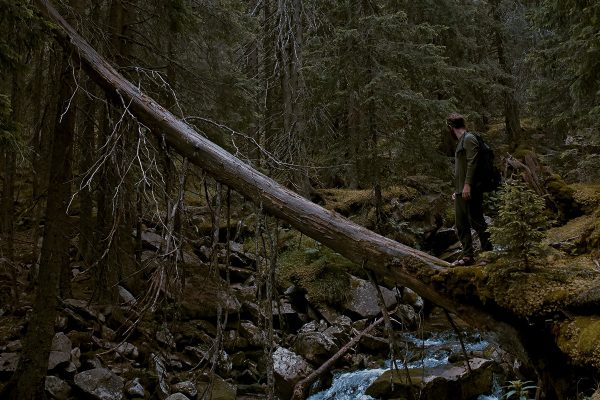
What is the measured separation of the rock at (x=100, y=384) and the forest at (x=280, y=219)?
1.5 inches

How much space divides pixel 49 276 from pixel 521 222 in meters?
5.40

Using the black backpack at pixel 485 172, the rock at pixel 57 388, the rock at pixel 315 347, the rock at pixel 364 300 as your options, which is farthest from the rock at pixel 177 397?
the black backpack at pixel 485 172

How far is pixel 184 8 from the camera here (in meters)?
8.27

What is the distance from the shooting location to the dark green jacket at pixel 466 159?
5156mm

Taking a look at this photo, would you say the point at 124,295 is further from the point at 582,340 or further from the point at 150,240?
the point at 582,340

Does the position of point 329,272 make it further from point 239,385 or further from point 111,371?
point 111,371

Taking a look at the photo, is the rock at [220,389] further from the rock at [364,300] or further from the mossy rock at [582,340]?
the mossy rock at [582,340]

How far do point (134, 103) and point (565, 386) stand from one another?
181 inches

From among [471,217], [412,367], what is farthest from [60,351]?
[471,217]

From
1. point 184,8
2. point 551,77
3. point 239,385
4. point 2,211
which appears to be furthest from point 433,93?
point 2,211

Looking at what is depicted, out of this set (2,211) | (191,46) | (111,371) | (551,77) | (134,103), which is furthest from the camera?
(551,77)

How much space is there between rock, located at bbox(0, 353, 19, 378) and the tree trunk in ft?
2.13

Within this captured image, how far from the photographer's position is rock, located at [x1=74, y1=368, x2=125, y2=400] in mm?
7246

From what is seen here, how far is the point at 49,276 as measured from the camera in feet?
20.2
